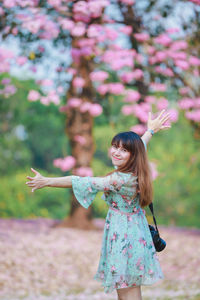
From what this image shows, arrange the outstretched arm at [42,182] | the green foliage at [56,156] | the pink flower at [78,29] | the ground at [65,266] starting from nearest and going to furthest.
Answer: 1. the outstretched arm at [42,182]
2. the ground at [65,266]
3. the pink flower at [78,29]
4. the green foliage at [56,156]

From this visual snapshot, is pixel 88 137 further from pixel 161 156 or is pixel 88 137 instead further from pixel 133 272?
pixel 161 156

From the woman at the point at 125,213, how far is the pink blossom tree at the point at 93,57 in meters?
3.56

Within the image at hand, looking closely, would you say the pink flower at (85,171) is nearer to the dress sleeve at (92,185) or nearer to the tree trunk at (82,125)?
the tree trunk at (82,125)

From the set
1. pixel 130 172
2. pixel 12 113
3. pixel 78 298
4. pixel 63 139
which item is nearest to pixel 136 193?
pixel 130 172

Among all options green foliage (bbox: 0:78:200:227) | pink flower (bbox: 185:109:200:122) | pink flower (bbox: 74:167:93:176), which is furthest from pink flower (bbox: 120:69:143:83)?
green foliage (bbox: 0:78:200:227)

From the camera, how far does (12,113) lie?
12.4 m

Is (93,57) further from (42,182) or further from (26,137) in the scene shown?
(26,137)

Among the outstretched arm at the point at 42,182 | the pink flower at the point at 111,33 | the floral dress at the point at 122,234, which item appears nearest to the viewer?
the outstretched arm at the point at 42,182

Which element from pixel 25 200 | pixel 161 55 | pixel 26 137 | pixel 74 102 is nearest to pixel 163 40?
pixel 161 55

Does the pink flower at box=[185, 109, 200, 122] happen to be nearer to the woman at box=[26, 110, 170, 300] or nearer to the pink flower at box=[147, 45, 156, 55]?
the pink flower at box=[147, 45, 156, 55]

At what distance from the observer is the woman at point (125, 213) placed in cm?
251

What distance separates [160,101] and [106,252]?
15.4 feet

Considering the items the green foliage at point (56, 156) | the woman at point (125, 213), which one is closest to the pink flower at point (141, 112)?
the woman at point (125, 213)

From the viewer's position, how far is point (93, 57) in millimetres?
6617
